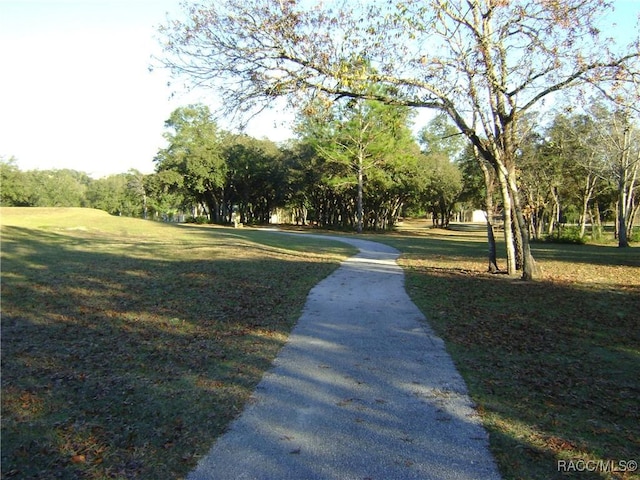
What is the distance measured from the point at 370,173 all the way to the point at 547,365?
38744mm

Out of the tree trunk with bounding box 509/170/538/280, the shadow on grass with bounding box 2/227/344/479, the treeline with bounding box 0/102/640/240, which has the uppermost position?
the treeline with bounding box 0/102/640/240

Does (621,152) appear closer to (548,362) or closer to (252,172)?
(548,362)

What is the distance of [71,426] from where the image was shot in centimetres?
443

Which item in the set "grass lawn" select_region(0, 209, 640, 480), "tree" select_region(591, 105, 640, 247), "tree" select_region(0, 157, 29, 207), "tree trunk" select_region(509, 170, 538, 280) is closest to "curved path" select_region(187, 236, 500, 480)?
"grass lawn" select_region(0, 209, 640, 480)

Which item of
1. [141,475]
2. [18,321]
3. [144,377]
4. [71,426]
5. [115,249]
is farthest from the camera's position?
[115,249]

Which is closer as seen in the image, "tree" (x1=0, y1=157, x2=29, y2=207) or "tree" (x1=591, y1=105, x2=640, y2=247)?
"tree" (x1=591, y1=105, x2=640, y2=247)

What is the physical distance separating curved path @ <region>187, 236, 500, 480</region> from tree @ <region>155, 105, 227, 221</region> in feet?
144

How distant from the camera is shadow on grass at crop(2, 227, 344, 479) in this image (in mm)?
4008

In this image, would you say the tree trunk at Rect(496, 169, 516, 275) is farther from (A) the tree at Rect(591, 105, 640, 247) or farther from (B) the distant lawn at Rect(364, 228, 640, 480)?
(A) the tree at Rect(591, 105, 640, 247)

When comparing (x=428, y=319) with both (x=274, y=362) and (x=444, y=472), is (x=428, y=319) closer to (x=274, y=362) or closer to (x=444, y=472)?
(x=274, y=362)

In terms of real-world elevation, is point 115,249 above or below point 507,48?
below

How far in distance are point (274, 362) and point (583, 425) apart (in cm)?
353

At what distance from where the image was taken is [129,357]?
6633 millimetres

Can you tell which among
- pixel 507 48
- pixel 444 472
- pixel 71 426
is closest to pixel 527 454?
pixel 444 472
